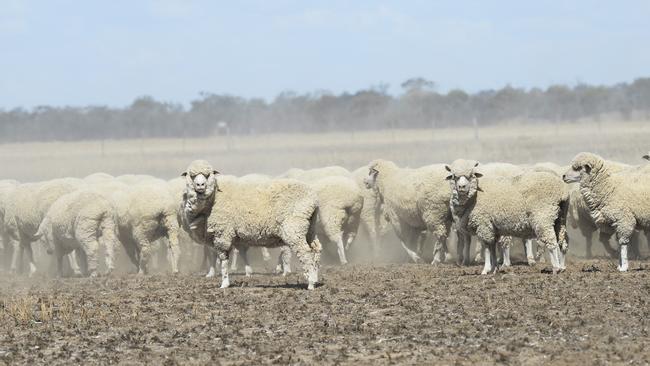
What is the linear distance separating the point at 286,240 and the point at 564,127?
212 feet

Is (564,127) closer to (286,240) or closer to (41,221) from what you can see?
(41,221)

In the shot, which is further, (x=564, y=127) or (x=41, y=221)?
(x=564, y=127)

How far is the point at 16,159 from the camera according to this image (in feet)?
227

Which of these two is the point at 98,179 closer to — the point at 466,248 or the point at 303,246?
the point at 466,248

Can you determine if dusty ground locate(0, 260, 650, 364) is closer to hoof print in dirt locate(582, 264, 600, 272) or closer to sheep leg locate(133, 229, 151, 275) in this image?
hoof print in dirt locate(582, 264, 600, 272)

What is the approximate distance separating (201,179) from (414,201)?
704 centimetres

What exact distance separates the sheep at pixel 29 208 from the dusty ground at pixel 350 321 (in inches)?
275

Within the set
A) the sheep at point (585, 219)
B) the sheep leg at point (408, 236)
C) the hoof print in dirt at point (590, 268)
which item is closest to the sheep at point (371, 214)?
the sheep leg at point (408, 236)

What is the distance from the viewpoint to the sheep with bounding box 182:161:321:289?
695 inches

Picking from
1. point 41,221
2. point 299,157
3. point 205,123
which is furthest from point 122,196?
point 205,123

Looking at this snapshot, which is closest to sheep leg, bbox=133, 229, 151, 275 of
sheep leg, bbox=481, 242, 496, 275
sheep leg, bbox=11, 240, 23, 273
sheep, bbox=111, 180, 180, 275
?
sheep, bbox=111, 180, 180, 275

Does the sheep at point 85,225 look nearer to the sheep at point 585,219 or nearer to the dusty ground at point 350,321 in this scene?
the dusty ground at point 350,321

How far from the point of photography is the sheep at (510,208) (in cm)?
1811

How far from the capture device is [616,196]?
18219mm
